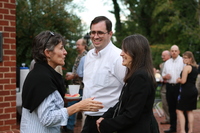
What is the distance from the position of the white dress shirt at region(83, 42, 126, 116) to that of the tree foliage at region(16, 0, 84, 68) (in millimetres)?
6980

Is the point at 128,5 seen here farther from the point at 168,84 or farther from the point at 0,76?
the point at 0,76

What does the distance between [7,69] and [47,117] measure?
1.86 meters

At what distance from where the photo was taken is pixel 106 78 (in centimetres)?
340

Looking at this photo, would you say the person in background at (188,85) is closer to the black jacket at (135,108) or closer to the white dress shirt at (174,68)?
the white dress shirt at (174,68)

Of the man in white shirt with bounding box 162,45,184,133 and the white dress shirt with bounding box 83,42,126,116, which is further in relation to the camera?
the man in white shirt with bounding box 162,45,184,133

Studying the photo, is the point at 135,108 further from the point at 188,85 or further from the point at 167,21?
the point at 167,21

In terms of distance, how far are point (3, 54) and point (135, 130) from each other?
7.43ft

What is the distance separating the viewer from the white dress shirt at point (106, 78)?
3.39 meters

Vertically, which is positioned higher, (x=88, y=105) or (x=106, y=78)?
(x=106, y=78)

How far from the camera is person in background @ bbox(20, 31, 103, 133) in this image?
2324 mm

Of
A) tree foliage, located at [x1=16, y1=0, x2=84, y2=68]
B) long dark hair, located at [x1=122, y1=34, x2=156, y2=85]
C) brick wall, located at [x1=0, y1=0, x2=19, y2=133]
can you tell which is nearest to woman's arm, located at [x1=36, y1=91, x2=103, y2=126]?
long dark hair, located at [x1=122, y1=34, x2=156, y2=85]

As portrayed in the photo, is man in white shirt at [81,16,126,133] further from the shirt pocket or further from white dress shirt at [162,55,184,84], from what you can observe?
white dress shirt at [162,55,184,84]

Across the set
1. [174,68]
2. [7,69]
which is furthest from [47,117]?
[174,68]

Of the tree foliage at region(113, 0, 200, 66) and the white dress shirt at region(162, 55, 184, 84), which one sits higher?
the tree foliage at region(113, 0, 200, 66)
